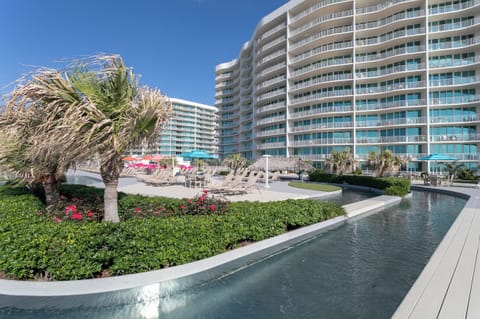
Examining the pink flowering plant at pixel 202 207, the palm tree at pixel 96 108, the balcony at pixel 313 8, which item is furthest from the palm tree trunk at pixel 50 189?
the balcony at pixel 313 8

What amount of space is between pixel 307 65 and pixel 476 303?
42.3m

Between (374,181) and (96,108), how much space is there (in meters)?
18.2

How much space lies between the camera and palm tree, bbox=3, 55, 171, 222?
392cm

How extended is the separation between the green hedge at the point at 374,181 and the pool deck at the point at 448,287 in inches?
351

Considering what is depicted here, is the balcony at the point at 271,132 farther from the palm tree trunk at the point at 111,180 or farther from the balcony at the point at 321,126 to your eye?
the palm tree trunk at the point at 111,180

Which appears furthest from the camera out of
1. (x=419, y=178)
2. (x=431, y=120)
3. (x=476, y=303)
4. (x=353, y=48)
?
(x=353, y=48)

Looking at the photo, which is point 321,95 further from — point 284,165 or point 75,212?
point 75,212

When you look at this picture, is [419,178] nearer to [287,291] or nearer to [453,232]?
[453,232]

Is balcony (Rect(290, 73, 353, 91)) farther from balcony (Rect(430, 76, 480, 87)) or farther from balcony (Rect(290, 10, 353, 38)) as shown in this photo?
balcony (Rect(430, 76, 480, 87))

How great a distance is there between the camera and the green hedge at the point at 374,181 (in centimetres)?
1342

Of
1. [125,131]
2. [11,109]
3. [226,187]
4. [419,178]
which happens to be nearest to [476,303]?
[125,131]

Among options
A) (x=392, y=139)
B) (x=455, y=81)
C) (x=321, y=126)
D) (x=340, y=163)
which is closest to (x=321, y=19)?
(x=321, y=126)

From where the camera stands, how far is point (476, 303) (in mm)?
2820

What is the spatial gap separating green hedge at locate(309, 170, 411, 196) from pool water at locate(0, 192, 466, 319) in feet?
27.8
